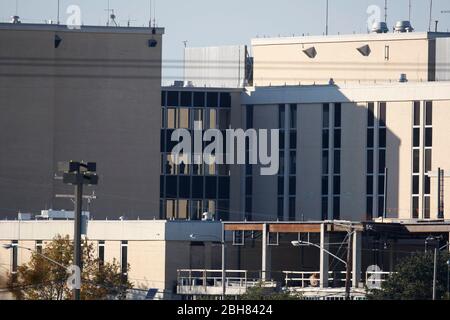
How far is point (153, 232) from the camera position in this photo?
97438 mm

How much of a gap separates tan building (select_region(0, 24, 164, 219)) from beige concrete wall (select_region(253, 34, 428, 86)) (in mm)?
21987

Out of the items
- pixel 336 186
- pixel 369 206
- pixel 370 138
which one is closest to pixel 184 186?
pixel 336 186

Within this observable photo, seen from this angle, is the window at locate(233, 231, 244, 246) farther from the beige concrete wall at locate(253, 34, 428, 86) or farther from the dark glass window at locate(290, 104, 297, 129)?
the beige concrete wall at locate(253, 34, 428, 86)

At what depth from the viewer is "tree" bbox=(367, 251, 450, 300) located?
73344 millimetres

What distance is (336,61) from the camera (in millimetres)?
136125

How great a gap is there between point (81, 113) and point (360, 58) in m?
28.6

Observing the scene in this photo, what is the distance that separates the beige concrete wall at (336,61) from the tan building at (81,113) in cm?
2199

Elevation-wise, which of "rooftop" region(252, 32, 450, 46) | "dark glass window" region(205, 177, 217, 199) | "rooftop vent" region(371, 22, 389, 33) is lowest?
"dark glass window" region(205, 177, 217, 199)

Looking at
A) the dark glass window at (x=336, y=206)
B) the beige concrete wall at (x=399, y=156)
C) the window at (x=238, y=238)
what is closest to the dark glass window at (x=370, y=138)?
the beige concrete wall at (x=399, y=156)

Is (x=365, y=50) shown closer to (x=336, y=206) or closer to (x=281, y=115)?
(x=281, y=115)

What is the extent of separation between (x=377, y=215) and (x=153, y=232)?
26.1 m

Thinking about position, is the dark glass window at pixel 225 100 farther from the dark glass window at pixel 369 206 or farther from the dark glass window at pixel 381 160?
the dark glass window at pixel 369 206

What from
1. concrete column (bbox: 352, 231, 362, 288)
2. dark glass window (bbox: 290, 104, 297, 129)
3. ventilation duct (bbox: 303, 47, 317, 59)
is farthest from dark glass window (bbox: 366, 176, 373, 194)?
concrete column (bbox: 352, 231, 362, 288)

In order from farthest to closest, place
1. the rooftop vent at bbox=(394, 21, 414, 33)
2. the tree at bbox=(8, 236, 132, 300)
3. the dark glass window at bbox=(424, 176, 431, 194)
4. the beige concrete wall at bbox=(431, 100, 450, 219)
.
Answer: the rooftop vent at bbox=(394, 21, 414, 33)
the dark glass window at bbox=(424, 176, 431, 194)
the beige concrete wall at bbox=(431, 100, 450, 219)
the tree at bbox=(8, 236, 132, 300)
